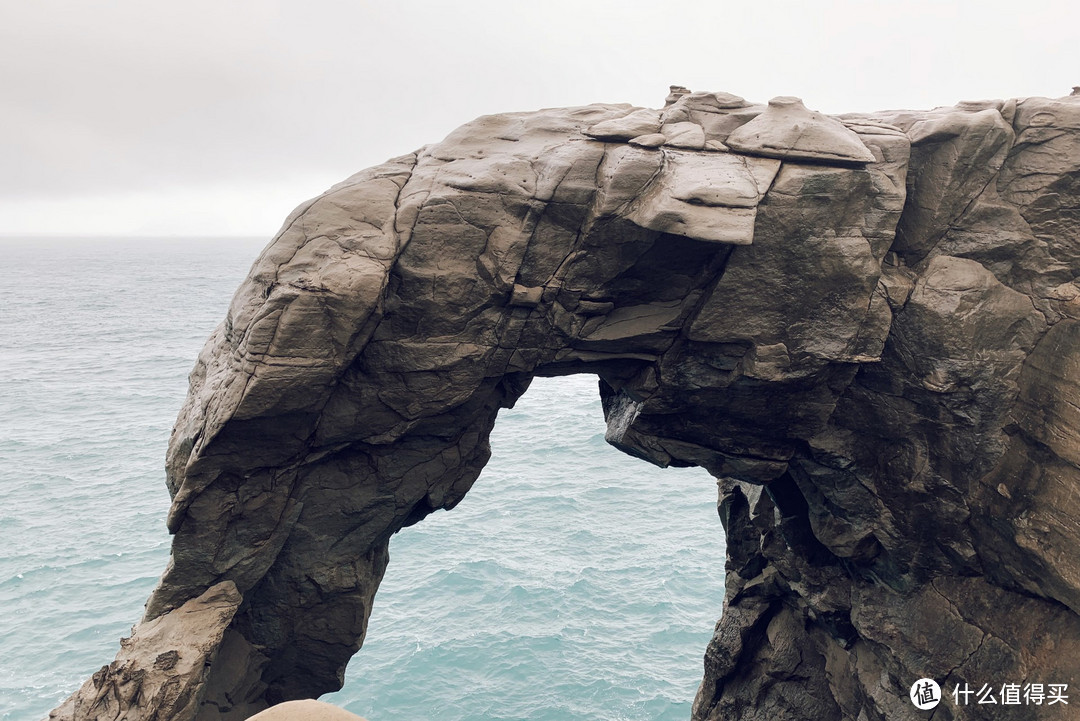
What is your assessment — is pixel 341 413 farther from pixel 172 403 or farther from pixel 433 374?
pixel 172 403

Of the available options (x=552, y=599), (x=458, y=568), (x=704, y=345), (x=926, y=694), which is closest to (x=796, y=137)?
(x=704, y=345)

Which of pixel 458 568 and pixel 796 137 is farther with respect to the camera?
pixel 458 568

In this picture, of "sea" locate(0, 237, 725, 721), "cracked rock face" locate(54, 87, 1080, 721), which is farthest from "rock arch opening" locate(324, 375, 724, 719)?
"cracked rock face" locate(54, 87, 1080, 721)

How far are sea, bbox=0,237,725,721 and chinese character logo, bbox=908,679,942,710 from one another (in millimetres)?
17562

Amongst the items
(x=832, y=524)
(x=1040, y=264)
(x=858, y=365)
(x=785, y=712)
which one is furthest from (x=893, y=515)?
(x=785, y=712)

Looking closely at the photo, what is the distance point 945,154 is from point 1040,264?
3007mm

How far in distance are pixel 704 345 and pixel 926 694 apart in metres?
9.28

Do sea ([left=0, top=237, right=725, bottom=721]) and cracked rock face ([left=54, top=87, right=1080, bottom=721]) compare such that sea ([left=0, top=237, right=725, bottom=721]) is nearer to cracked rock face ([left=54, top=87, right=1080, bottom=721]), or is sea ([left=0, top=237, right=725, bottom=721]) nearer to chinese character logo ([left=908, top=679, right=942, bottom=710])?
chinese character logo ([left=908, top=679, right=942, bottom=710])

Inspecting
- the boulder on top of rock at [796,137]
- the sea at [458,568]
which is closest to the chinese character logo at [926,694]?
the boulder on top of rock at [796,137]

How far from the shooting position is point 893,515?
1614 cm

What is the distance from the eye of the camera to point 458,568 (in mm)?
43844

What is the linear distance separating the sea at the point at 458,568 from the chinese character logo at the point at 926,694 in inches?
691

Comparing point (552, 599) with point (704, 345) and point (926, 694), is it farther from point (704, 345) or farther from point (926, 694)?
point (704, 345)

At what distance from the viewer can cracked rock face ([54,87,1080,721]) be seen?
13.3 metres
